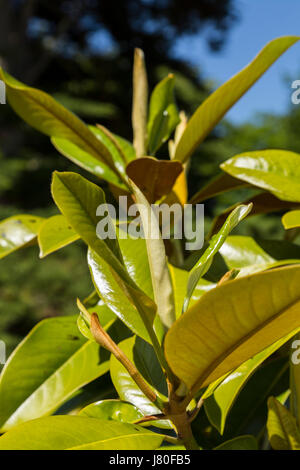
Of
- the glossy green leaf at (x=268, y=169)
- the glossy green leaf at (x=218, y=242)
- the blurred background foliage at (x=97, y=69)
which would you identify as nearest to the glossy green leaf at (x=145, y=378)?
the glossy green leaf at (x=218, y=242)

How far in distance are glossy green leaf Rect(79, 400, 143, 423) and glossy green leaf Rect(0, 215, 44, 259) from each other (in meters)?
0.28

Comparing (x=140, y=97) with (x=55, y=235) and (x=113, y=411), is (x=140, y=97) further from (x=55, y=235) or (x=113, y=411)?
(x=113, y=411)

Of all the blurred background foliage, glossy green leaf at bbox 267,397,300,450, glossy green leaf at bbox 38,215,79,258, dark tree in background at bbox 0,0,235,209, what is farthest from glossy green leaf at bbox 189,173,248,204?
dark tree in background at bbox 0,0,235,209

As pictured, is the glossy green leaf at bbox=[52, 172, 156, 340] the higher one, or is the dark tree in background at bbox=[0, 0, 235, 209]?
the dark tree in background at bbox=[0, 0, 235, 209]

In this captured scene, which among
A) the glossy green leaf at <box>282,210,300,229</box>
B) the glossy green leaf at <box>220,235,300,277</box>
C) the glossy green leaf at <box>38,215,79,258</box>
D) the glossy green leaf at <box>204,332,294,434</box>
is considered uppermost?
the glossy green leaf at <box>282,210,300,229</box>

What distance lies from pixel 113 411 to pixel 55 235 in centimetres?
22

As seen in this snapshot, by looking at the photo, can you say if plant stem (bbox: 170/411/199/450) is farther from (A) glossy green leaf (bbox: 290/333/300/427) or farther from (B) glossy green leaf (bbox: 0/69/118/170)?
(B) glossy green leaf (bbox: 0/69/118/170)

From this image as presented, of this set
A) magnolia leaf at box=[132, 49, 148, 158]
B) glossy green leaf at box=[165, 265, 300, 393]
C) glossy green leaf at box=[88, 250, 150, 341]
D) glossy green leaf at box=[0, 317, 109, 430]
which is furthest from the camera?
magnolia leaf at box=[132, 49, 148, 158]

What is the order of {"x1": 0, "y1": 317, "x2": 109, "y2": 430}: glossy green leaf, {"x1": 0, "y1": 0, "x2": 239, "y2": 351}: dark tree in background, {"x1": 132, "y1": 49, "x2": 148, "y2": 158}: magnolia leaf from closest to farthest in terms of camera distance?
1. {"x1": 0, "y1": 317, "x2": 109, "y2": 430}: glossy green leaf
2. {"x1": 132, "y1": 49, "x2": 148, "y2": 158}: magnolia leaf
3. {"x1": 0, "y1": 0, "x2": 239, "y2": 351}: dark tree in background

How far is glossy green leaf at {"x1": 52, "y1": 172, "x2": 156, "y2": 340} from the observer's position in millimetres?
300

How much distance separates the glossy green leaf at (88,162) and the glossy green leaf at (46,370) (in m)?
0.21

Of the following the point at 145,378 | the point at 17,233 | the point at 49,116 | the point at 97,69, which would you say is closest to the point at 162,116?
the point at 49,116

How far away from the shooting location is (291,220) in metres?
0.47

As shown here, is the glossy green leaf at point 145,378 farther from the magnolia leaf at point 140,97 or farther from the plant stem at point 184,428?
the magnolia leaf at point 140,97
